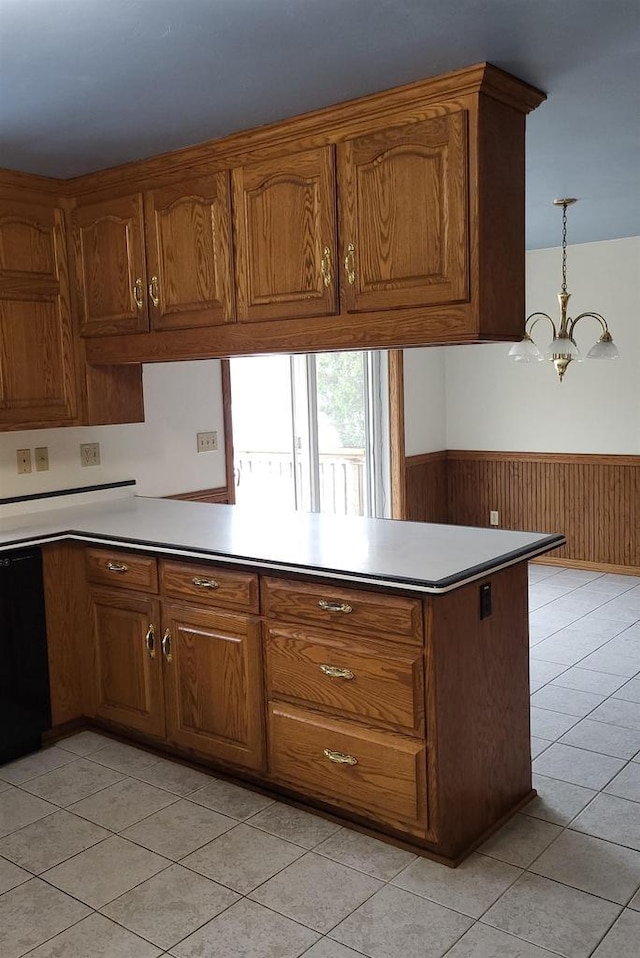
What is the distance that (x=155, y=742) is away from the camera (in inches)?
130

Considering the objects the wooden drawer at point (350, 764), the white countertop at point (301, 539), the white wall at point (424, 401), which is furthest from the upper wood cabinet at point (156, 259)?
the white wall at point (424, 401)

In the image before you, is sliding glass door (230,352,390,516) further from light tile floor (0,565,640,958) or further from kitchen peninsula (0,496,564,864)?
light tile floor (0,565,640,958)

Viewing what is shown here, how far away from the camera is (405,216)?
270 centimetres

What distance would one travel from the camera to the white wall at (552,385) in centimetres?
591

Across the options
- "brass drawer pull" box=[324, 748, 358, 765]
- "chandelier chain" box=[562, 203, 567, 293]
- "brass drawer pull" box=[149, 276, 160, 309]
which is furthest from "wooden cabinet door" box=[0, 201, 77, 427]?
"chandelier chain" box=[562, 203, 567, 293]

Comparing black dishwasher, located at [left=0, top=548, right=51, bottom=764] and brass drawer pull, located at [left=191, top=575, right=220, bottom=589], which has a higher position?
brass drawer pull, located at [left=191, top=575, right=220, bottom=589]

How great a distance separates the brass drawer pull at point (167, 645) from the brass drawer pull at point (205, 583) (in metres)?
0.26

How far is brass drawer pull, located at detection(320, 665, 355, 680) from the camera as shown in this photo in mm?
2637

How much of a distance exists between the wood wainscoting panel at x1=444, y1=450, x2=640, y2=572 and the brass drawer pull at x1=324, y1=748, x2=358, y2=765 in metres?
3.88

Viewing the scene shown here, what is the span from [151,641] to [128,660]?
18cm

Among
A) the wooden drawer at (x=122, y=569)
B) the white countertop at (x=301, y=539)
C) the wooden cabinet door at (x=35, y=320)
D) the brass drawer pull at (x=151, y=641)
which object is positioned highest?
the wooden cabinet door at (x=35, y=320)

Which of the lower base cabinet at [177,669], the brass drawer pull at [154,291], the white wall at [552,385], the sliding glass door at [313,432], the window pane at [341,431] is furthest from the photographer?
the window pane at [341,431]

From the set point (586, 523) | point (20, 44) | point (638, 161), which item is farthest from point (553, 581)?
point (20, 44)

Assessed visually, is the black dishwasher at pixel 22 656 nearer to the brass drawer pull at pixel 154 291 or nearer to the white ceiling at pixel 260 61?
the brass drawer pull at pixel 154 291
